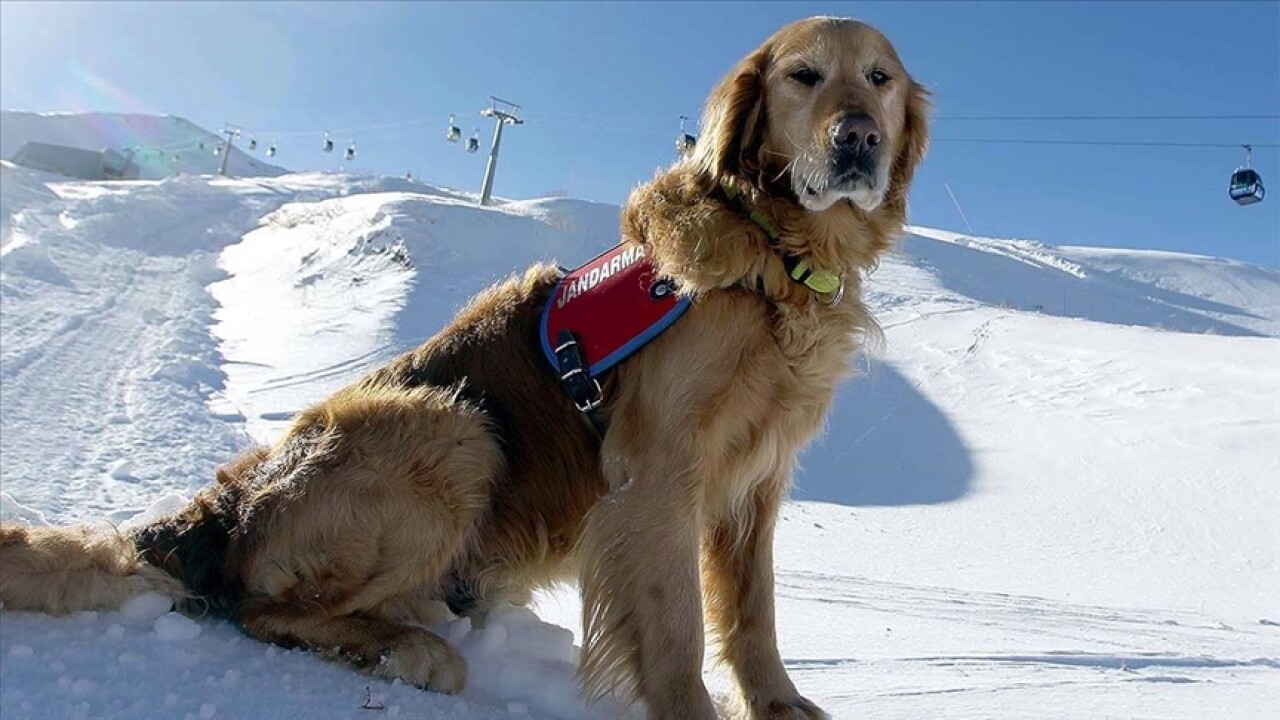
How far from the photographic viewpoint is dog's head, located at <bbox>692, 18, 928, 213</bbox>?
8.70ft

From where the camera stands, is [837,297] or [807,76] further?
[807,76]

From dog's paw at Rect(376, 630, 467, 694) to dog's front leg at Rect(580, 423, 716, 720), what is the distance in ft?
1.13

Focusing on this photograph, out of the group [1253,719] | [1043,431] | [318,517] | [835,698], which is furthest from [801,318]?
[1043,431]

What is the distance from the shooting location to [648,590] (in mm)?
2402

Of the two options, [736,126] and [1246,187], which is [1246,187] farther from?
[736,126]

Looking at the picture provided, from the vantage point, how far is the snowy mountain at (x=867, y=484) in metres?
2.30

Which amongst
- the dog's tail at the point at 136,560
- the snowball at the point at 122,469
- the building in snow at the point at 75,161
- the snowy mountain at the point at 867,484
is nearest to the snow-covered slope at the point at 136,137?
the building in snow at the point at 75,161

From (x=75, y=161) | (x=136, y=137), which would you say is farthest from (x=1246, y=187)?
(x=136, y=137)

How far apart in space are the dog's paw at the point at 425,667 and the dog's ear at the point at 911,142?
6.63ft

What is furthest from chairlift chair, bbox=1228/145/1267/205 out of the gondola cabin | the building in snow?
the building in snow

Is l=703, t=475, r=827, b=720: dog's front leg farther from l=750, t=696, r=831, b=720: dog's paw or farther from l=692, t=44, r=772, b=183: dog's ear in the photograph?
l=692, t=44, r=772, b=183: dog's ear

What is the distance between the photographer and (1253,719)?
8.16 ft

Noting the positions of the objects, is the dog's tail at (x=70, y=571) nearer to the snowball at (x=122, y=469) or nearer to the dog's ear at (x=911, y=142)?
the dog's ear at (x=911, y=142)

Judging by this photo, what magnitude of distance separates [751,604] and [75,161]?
64.1 meters
